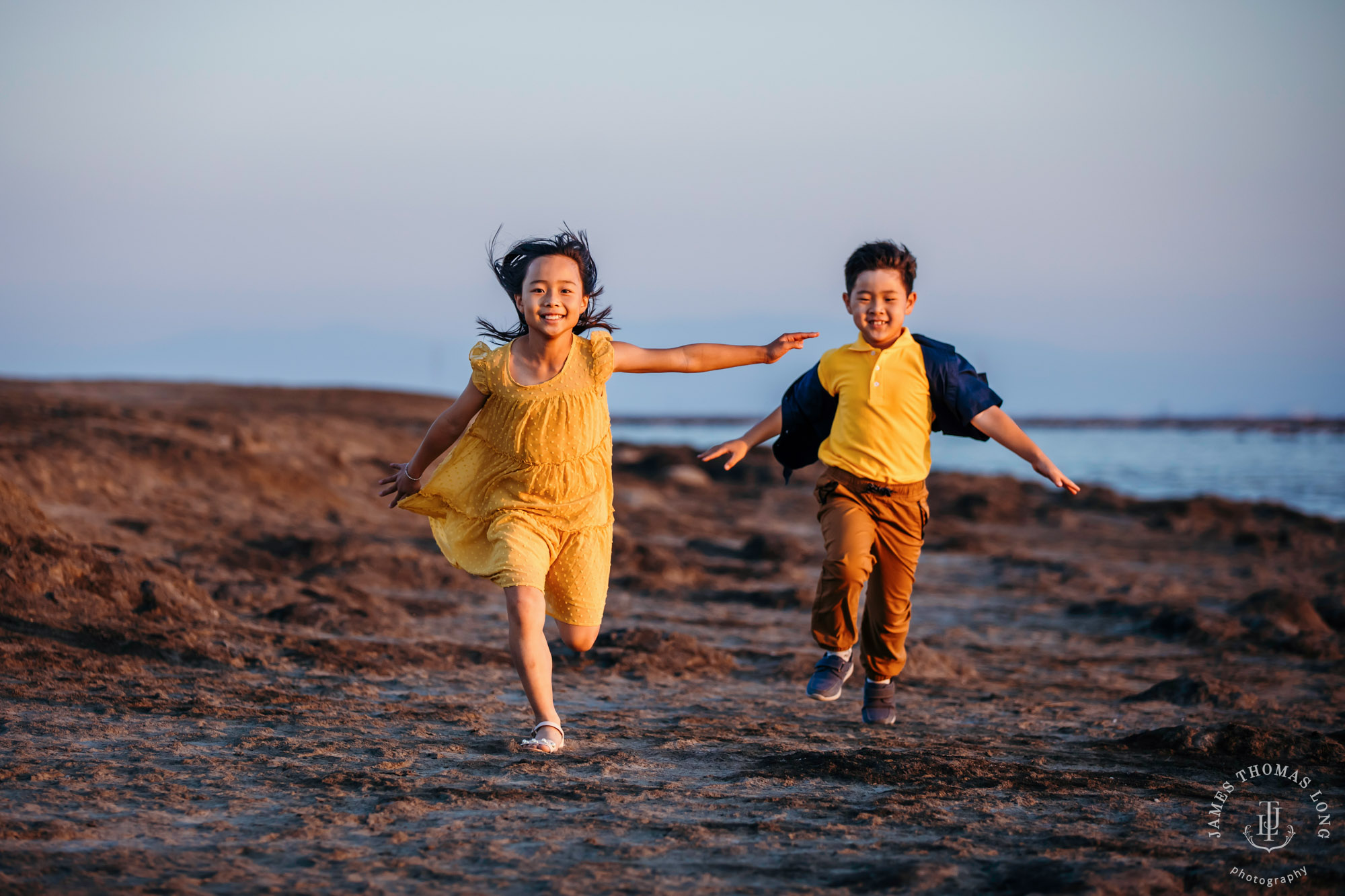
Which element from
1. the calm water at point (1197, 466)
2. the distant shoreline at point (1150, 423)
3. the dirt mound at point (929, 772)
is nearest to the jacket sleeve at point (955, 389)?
the dirt mound at point (929, 772)

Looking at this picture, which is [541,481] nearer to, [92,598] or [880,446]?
[880,446]

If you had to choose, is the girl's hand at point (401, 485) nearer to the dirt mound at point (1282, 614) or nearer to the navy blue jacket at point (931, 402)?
the navy blue jacket at point (931, 402)

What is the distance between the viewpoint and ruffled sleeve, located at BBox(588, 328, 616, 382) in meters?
4.32

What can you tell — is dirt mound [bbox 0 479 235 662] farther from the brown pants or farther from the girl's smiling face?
the brown pants

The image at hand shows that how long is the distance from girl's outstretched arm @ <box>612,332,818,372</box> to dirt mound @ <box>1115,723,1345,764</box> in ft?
6.95

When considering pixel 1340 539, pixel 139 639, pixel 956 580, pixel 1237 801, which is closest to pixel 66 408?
pixel 139 639

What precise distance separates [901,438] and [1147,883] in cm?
234

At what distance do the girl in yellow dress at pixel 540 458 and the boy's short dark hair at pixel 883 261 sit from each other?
75cm

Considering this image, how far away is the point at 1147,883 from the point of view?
2828 millimetres

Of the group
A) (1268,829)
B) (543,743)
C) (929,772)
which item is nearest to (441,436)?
(543,743)

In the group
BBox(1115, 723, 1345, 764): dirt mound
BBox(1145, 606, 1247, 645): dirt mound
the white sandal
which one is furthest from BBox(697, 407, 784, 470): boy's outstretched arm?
BBox(1145, 606, 1247, 645): dirt mound

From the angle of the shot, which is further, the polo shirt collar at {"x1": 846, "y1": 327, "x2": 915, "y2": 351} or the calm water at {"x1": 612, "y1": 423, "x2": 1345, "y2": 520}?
the calm water at {"x1": 612, "y1": 423, "x2": 1345, "y2": 520}

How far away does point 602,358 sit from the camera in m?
4.32

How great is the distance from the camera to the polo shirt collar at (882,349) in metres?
4.93
